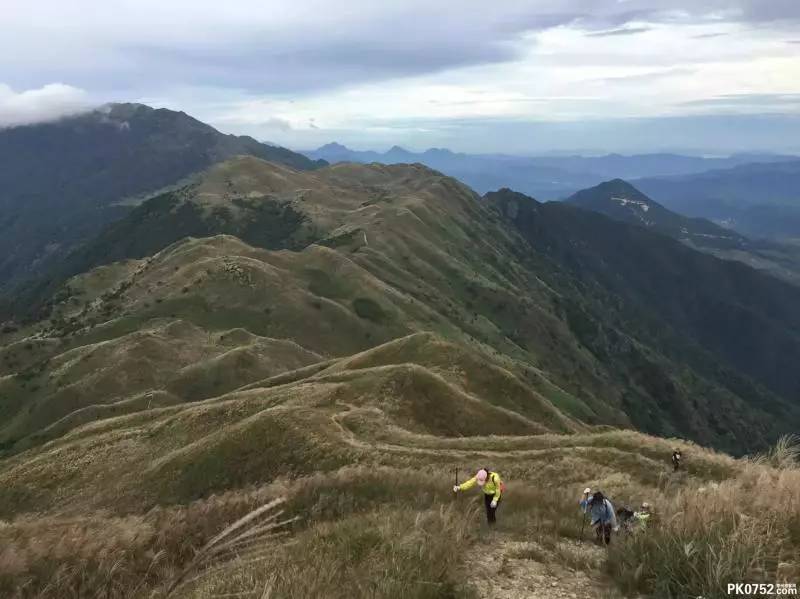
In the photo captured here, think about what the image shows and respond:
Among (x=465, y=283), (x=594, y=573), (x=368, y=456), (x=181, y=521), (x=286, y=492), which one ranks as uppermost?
(x=594, y=573)

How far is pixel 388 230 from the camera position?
188 meters

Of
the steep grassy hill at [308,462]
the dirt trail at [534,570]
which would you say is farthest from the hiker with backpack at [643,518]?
the dirt trail at [534,570]

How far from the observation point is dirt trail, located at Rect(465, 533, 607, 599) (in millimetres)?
10445

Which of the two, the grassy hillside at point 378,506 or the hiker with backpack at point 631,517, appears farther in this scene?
the hiker with backpack at point 631,517

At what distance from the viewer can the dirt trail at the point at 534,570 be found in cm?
1045

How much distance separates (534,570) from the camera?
11.5 meters

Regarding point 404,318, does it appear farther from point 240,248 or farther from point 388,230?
point 388,230

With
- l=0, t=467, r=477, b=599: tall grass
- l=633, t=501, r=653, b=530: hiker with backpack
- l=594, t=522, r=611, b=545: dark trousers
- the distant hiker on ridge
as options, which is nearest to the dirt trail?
l=594, t=522, r=611, b=545: dark trousers

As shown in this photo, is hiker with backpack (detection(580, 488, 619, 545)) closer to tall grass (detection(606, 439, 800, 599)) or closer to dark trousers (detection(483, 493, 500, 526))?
tall grass (detection(606, 439, 800, 599))

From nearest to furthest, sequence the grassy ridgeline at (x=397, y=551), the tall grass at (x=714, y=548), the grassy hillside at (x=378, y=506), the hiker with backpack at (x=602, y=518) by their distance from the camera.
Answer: the tall grass at (x=714, y=548) → the grassy ridgeline at (x=397, y=551) → the grassy hillside at (x=378, y=506) → the hiker with backpack at (x=602, y=518)

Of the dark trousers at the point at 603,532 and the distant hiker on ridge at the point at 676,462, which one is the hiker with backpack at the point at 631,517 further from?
the distant hiker on ridge at the point at 676,462

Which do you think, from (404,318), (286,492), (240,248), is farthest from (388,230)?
(286,492)

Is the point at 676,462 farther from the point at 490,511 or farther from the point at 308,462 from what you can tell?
the point at 308,462

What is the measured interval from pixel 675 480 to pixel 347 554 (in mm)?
23137
